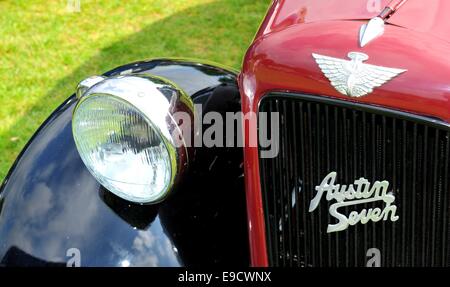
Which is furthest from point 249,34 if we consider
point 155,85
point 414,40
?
point 414,40

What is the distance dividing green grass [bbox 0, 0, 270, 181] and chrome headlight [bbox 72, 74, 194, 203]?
2.08m

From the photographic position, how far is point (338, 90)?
1548mm

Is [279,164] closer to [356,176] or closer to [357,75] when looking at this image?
[356,176]

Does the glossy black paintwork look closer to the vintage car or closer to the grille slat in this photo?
the vintage car

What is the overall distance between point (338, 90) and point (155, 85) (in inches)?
24.1

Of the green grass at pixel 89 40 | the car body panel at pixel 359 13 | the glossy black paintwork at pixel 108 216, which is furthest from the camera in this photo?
the green grass at pixel 89 40

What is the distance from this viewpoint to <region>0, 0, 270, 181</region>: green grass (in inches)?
164

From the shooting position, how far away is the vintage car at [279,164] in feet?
5.06

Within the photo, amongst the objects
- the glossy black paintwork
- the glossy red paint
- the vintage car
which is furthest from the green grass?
the glossy red paint

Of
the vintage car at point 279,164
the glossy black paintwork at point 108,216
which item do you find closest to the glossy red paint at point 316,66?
the vintage car at point 279,164

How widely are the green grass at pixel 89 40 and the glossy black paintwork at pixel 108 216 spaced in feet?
5.97

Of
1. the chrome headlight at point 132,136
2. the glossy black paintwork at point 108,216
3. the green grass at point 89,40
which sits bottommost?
the green grass at point 89,40

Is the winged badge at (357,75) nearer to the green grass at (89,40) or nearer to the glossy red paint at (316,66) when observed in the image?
the glossy red paint at (316,66)
